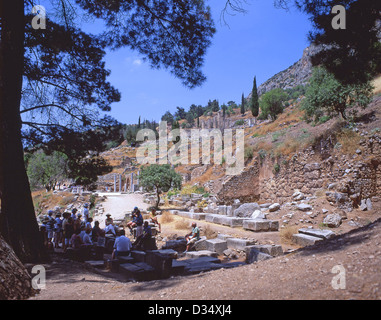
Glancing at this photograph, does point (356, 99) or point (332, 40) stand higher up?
point (356, 99)

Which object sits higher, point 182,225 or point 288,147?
point 288,147

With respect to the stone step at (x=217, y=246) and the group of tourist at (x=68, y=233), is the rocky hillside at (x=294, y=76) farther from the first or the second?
the group of tourist at (x=68, y=233)

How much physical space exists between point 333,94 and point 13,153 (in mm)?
17102

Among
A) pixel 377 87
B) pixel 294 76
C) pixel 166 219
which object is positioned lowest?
pixel 166 219

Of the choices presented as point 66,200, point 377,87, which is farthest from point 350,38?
point 66,200

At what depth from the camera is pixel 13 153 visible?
531 cm

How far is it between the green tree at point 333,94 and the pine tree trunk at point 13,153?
15.5 metres

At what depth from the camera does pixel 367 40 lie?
264 inches

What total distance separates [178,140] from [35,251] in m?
60.6

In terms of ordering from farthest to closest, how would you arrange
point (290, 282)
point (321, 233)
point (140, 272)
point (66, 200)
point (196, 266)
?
point (66, 200)
point (321, 233)
point (196, 266)
point (140, 272)
point (290, 282)

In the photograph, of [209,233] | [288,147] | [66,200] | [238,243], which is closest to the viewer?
[238,243]

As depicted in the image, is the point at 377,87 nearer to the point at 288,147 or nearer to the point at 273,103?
the point at 288,147

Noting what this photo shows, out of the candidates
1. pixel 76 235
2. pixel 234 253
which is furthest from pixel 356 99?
pixel 76 235

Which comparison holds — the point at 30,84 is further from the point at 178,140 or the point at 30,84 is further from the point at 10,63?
the point at 178,140
